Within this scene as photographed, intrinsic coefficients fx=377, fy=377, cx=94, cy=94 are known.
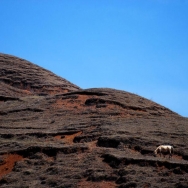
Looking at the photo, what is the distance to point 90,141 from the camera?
23062mm

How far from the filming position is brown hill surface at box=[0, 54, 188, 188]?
18594 millimetres

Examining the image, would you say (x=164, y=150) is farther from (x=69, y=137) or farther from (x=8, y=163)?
(x=8, y=163)

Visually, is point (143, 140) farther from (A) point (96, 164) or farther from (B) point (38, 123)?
(B) point (38, 123)

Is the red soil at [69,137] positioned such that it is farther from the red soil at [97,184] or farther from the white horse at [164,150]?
the white horse at [164,150]

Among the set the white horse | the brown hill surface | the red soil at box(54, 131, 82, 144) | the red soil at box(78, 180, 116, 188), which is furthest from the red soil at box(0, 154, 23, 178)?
the white horse

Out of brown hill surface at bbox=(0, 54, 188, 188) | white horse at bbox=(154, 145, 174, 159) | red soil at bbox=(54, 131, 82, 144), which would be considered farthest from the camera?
red soil at bbox=(54, 131, 82, 144)

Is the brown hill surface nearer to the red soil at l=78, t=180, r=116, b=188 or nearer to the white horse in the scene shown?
the red soil at l=78, t=180, r=116, b=188

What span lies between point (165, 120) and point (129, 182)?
11.0 m

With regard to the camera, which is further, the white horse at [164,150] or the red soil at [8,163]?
the red soil at [8,163]

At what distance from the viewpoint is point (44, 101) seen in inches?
1272

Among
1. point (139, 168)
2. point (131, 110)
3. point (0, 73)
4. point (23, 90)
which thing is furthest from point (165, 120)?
point (0, 73)

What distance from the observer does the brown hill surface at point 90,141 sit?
18.6m

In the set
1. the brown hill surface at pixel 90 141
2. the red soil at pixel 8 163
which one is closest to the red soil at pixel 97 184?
the brown hill surface at pixel 90 141

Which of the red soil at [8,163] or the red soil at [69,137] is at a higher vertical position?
the red soil at [69,137]
